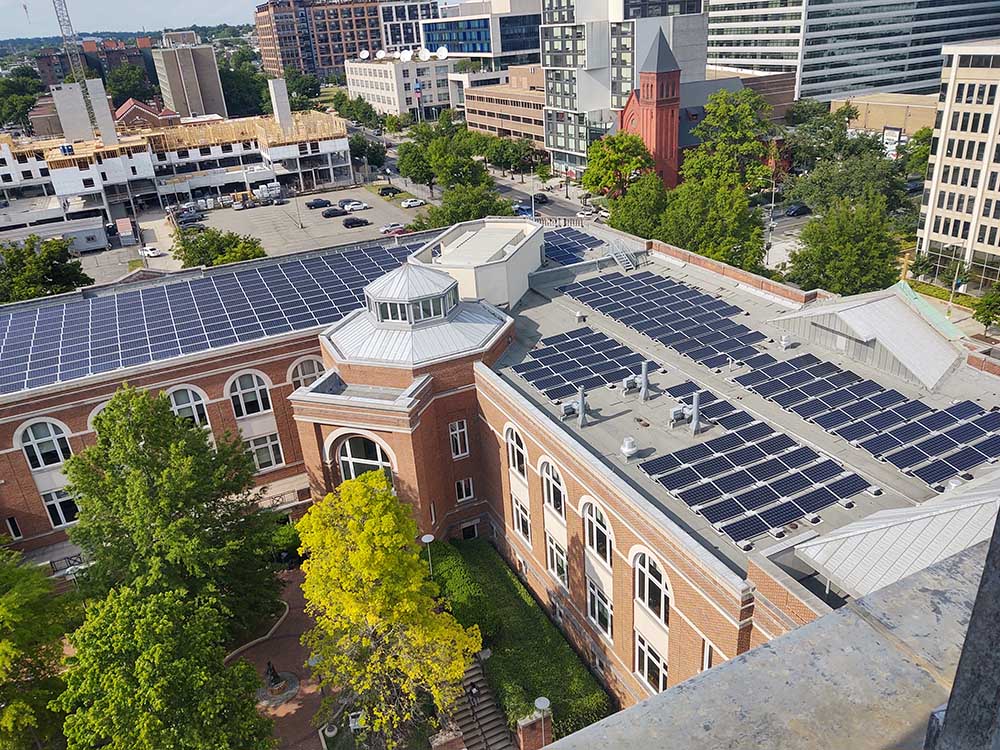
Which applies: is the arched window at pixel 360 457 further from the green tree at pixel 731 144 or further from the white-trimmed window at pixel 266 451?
the green tree at pixel 731 144

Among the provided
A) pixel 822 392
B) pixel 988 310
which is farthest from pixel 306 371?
pixel 988 310

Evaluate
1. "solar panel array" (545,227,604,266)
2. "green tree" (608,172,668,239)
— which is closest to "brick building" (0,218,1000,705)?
"solar panel array" (545,227,604,266)

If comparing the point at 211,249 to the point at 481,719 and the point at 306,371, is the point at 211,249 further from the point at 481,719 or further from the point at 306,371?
the point at 481,719

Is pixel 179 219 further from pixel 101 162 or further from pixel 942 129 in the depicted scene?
pixel 942 129

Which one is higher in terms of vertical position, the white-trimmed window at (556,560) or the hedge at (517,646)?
the white-trimmed window at (556,560)

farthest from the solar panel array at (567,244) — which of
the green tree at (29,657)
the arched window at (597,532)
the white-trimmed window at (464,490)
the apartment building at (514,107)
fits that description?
the apartment building at (514,107)

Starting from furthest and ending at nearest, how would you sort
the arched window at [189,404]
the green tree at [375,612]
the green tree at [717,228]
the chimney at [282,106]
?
1. the chimney at [282,106]
2. the green tree at [717,228]
3. the arched window at [189,404]
4. the green tree at [375,612]

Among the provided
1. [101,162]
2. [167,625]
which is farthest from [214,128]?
[167,625]

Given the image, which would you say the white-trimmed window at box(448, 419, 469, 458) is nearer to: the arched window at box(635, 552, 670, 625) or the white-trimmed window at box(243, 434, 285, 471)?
the white-trimmed window at box(243, 434, 285, 471)
